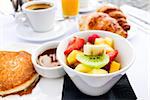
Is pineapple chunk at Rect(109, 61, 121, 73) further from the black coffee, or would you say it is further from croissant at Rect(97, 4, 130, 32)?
the black coffee

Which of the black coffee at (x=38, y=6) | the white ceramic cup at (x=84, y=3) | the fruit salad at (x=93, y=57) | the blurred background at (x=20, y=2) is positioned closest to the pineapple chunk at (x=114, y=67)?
the fruit salad at (x=93, y=57)

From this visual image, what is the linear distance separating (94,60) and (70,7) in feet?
2.19

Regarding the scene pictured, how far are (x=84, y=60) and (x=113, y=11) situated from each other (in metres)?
0.47

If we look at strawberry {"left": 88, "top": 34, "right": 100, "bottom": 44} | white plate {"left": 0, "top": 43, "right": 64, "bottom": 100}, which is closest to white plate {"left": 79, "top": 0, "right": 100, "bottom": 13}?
strawberry {"left": 88, "top": 34, "right": 100, "bottom": 44}

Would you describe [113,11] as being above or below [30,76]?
above

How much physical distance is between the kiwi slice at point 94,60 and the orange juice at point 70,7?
2.08ft

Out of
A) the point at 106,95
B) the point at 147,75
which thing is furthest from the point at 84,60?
the point at 147,75

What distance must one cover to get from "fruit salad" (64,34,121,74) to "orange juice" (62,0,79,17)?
531 mm

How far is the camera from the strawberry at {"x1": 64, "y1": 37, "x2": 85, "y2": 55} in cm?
78

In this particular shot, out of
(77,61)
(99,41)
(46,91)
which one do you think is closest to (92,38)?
(99,41)

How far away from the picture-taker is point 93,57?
718mm

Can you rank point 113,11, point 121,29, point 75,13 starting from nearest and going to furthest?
point 121,29, point 113,11, point 75,13

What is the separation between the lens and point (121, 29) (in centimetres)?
97

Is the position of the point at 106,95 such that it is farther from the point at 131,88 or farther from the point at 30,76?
the point at 30,76
